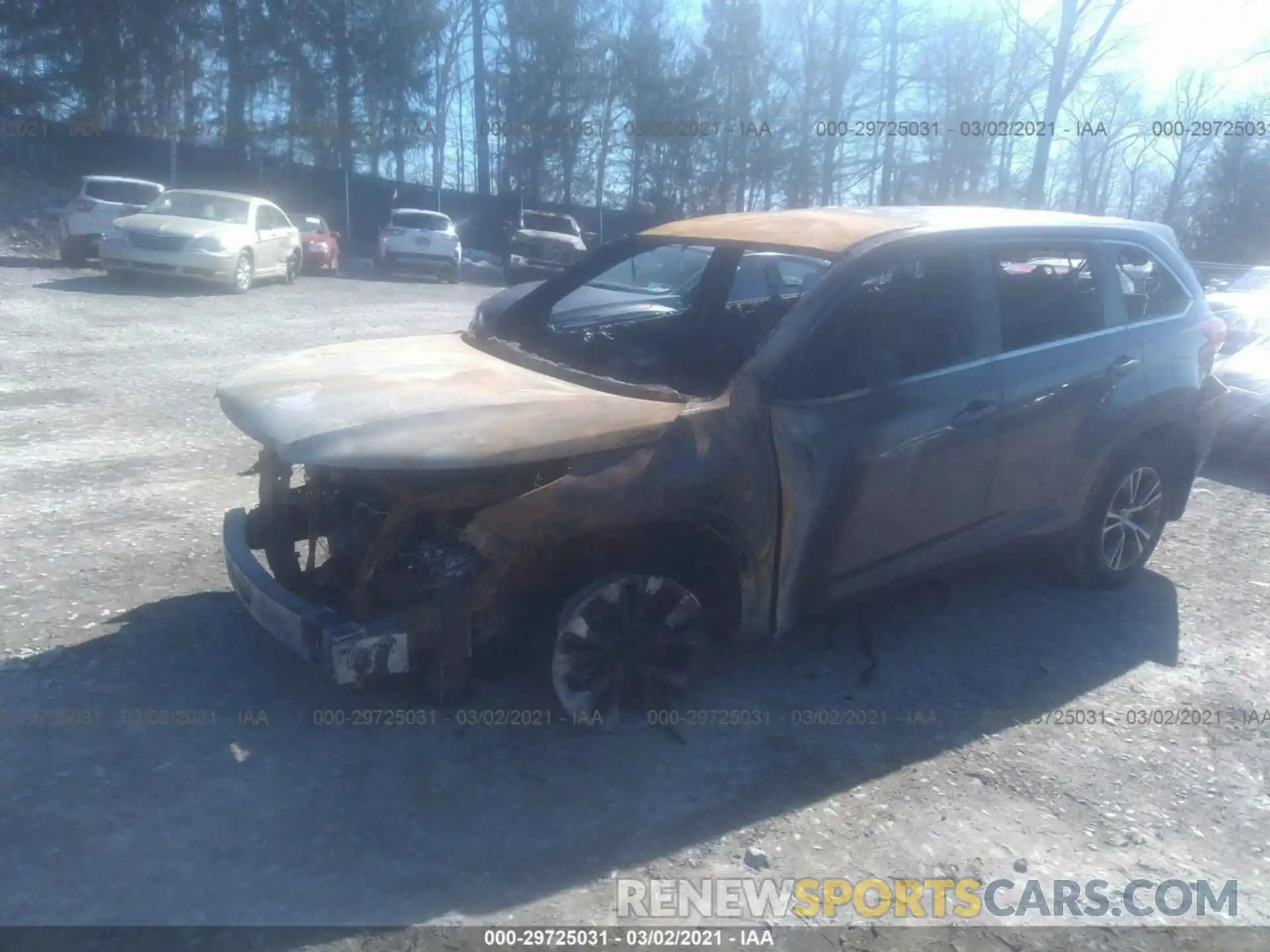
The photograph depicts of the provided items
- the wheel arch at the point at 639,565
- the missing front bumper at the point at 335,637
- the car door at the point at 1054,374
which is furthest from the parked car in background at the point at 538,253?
the missing front bumper at the point at 335,637

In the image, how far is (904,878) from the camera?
10.7 ft

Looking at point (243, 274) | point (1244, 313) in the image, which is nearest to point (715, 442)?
point (1244, 313)

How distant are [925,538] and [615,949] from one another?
7.19 feet

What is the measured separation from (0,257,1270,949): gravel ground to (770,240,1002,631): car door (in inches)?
21.0

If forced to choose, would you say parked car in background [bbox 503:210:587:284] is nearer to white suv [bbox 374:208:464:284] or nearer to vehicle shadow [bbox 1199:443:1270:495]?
white suv [bbox 374:208:464:284]

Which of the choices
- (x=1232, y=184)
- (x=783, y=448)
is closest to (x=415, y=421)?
(x=783, y=448)

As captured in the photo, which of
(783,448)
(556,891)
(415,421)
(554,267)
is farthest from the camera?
(554,267)

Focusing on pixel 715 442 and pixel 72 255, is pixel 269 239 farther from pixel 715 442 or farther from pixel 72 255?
pixel 715 442

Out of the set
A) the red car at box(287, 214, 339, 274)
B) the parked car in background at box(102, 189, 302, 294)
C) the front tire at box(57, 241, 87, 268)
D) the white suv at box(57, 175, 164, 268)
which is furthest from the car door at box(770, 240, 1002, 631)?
the red car at box(287, 214, 339, 274)

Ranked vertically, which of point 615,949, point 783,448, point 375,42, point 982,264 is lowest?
point 615,949

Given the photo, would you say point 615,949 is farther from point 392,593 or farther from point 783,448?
point 783,448

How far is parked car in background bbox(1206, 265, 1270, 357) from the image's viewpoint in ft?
37.5

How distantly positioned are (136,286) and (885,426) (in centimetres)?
1579

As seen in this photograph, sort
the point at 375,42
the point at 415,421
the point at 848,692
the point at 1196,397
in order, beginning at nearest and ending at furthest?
the point at 415,421 < the point at 848,692 < the point at 1196,397 < the point at 375,42
